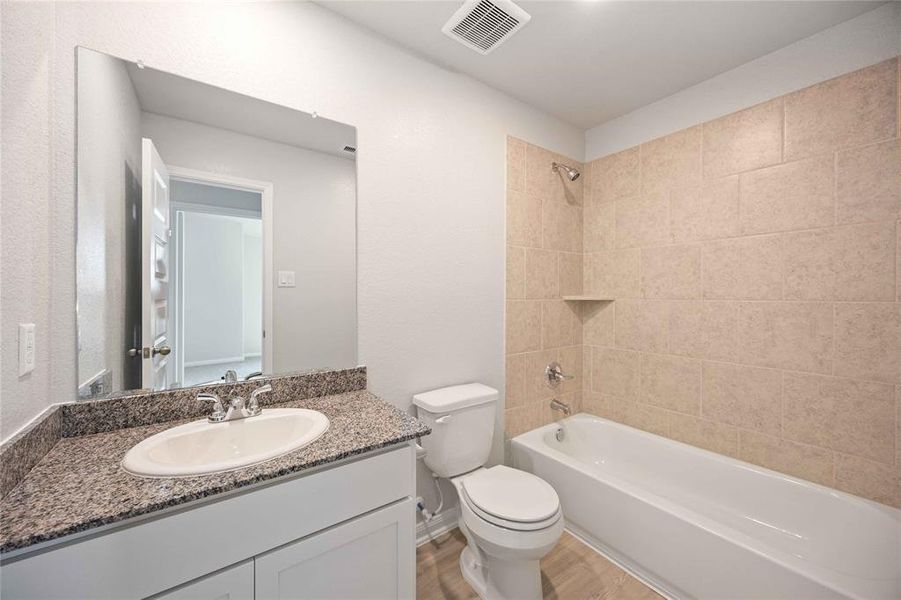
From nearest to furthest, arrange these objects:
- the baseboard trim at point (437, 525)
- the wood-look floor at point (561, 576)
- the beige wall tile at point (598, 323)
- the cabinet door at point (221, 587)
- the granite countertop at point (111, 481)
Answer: the granite countertop at point (111, 481) < the cabinet door at point (221, 587) < the wood-look floor at point (561, 576) < the baseboard trim at point (437, 525) < the beige wall tile at point (598, 323)

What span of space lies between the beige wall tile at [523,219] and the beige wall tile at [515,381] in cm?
72

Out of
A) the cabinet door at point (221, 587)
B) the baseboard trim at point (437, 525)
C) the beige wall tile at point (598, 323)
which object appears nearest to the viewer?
the cabinet door at point (221, 587)

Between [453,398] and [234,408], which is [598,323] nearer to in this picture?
[453,398]

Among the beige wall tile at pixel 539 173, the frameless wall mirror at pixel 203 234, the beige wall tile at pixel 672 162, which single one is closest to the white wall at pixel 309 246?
the frameless wall mirror at pixel 203 234

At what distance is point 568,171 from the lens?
7.89ft

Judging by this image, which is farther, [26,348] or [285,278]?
[285,278]

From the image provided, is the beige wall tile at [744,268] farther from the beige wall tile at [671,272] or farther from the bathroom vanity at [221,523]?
the bathroom vanity at [221,523]

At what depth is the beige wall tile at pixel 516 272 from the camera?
2.15 m

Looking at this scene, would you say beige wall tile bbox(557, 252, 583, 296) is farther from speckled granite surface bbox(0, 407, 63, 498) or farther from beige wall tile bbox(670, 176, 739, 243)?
speckled granite surface bbox(0, 407, 63, 498)

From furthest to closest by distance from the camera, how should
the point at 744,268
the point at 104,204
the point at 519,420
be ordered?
the point at 519,420
the point at 744,268
the point at 104,204

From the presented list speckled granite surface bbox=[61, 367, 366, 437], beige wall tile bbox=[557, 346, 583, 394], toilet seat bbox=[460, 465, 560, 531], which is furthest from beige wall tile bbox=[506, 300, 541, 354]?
Result: speckled granite surface bbox=[61, 367, 366, 437]

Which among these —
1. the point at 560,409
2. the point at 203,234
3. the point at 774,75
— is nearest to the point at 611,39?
the point at 774,75

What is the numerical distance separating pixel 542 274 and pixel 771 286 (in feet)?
3.77

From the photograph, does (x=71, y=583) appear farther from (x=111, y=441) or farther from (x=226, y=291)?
(x=226, y=291)
